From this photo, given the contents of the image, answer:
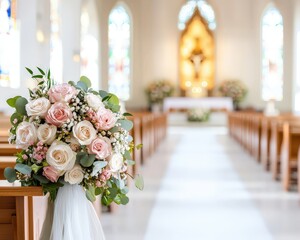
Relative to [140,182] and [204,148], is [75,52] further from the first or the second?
[140,182]

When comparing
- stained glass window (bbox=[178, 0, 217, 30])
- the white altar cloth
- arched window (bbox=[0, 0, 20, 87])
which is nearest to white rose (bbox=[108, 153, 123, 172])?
arched window (bbox=[0, 0, 20, 87])

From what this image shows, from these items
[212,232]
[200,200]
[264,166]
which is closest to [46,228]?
[212,232]

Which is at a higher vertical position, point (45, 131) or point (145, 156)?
point (45, 131)

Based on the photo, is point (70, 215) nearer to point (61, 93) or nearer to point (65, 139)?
point (65, 139)

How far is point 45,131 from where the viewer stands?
2.39 m

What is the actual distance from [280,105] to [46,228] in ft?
70.9

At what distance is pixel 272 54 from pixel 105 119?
22289 mm

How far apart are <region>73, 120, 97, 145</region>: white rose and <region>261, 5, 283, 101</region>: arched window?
2180 cm

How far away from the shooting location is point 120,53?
23.9 meters

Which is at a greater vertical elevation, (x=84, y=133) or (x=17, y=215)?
(x=84, y=133)

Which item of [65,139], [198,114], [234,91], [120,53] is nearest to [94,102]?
[65,139]

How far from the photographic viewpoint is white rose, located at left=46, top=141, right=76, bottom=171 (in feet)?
7.72

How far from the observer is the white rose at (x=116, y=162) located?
8.09 ft

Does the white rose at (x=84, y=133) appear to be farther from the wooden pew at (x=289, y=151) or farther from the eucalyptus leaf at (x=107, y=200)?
the wooden pew at (x=289, y=151)
